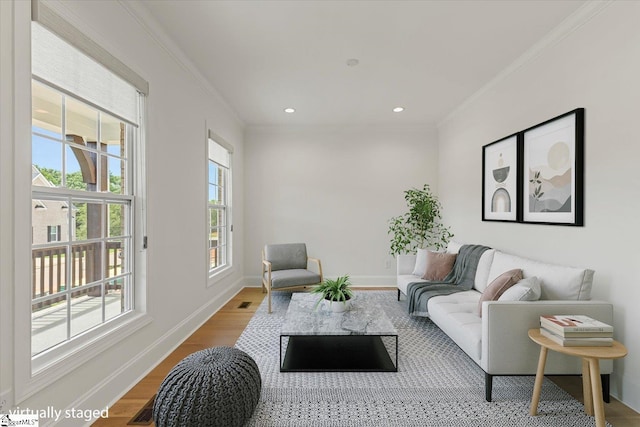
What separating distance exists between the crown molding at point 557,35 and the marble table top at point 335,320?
274 cm

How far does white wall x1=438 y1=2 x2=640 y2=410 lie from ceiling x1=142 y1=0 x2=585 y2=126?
0.30 meters

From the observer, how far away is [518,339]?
6.86ft

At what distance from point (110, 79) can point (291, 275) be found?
9.61 feet

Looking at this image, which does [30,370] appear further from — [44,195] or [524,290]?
[524,290]

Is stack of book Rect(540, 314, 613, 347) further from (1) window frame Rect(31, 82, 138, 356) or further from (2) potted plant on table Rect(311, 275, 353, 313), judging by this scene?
(1) window frame Rect(31, 82, 138, 356)

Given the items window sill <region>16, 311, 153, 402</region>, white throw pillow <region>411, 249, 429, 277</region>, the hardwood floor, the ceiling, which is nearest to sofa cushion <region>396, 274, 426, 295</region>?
white throw pillow <region>411, 249, 429, 277</region>

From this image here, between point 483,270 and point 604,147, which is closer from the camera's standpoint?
point 604,147

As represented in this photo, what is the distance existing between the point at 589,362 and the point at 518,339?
36 cm

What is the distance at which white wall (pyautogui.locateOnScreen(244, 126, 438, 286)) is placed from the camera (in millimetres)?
5445

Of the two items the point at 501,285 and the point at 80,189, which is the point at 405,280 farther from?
the point at 80,189

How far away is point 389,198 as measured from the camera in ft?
17.9

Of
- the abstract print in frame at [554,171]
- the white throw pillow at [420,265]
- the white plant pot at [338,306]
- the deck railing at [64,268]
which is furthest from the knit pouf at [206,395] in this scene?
the white throw pillow at [420,265]

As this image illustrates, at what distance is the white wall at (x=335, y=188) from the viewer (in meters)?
5.45

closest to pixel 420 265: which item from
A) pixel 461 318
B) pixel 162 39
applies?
pixel 461 318
